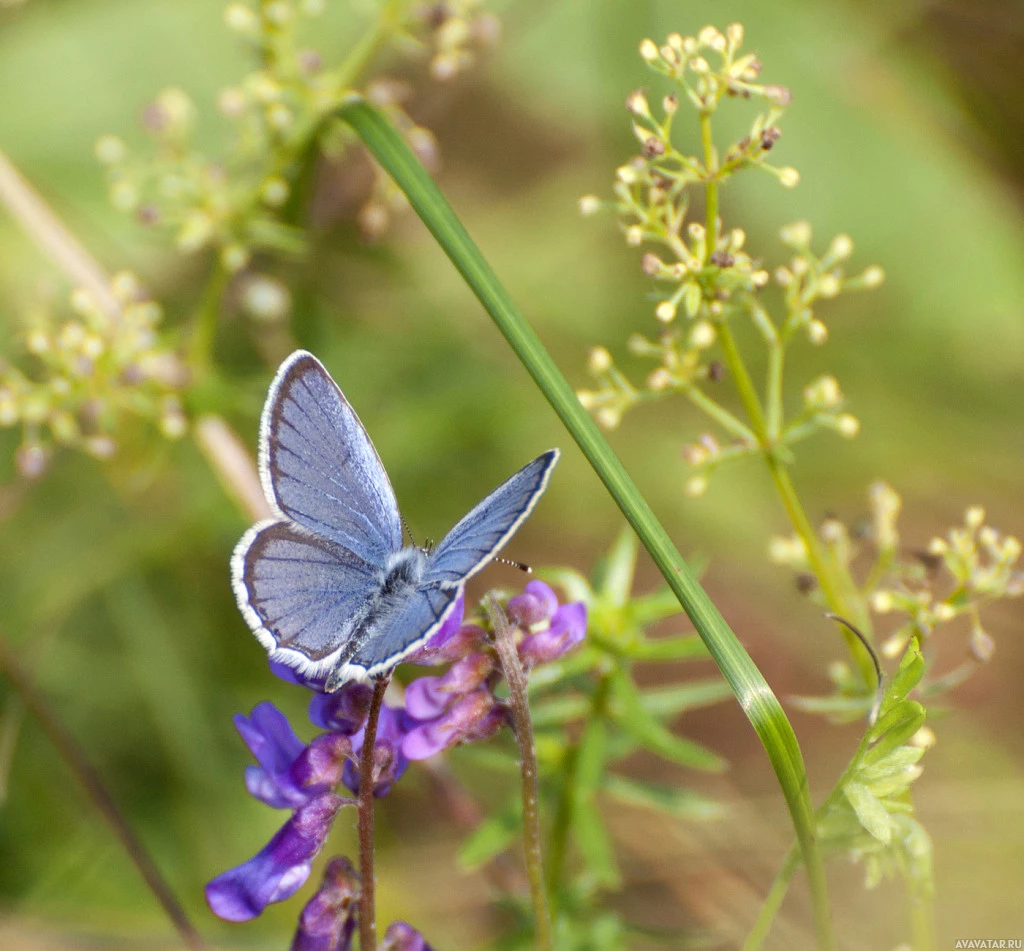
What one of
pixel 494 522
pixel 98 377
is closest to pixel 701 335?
pixel 494 522

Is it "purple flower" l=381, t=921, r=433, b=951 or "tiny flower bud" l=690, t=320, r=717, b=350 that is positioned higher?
"tiny flower bud" l=690, t=320, r=717, b=350

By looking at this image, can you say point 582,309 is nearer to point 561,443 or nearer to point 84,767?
point 561,443

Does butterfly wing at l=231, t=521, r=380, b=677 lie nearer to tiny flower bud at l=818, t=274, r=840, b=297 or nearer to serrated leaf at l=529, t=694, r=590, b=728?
serrated leaf at l=529, t=694, r=590, b=728

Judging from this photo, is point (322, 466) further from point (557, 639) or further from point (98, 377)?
point (98, 377)

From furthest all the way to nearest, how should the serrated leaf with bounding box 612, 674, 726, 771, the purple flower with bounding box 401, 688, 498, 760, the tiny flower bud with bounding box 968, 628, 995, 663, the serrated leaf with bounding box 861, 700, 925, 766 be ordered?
the serrated leaf with bounding box 612, 674, 726, 771 → the tiny flower bud with bounding box 968, 628, 995, 663 → the purple flower with bounding box 401, 688, 498, 760 → the serrated leaf with bounding box 861, 700, 925, 766

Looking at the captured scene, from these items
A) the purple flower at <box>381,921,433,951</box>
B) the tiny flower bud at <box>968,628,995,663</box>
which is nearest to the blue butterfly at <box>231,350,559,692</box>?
the purple flower at <box>381,921,433,951</box>

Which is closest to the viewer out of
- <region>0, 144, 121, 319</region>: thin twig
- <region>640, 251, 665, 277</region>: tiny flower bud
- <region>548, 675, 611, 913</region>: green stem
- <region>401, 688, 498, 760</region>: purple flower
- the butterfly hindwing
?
the butterfly hindwing
